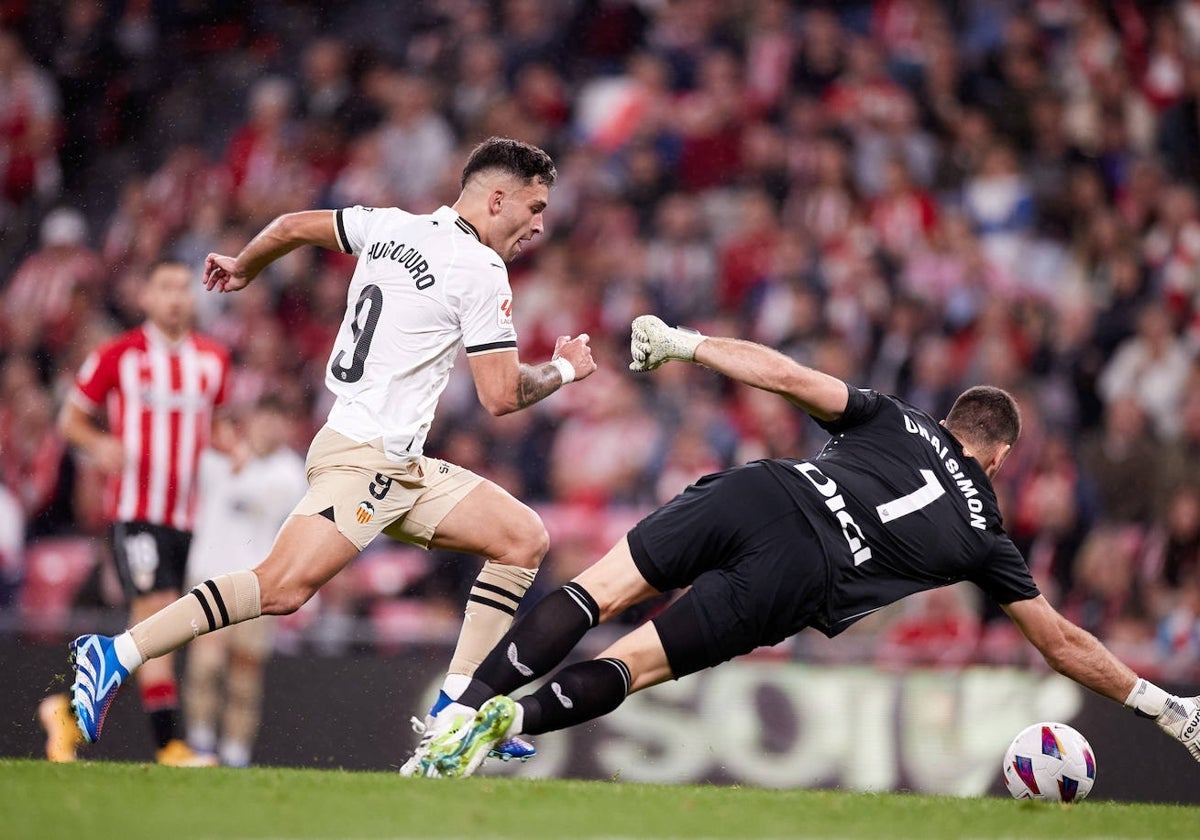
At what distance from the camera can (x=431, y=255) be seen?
570 centimetres

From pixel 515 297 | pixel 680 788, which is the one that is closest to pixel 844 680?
pixel 680 788

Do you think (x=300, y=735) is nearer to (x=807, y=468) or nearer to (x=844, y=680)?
(x=844, y=680)

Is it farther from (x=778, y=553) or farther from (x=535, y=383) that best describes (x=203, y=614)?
(x=778, y=553)

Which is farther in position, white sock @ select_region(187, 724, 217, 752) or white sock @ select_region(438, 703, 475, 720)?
white sock @ select_region(187, 724, 217, 752)

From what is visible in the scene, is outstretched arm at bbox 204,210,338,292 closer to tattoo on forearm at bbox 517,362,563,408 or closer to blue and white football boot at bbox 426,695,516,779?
tattoo on forearm at bbox 517,362,563,408

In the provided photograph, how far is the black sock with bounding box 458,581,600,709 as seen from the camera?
5.32 m

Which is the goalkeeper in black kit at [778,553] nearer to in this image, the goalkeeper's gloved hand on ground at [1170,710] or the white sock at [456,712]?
the white sock at [456,712]

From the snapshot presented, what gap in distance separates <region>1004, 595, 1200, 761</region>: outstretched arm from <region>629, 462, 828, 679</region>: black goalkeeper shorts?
2.91ft

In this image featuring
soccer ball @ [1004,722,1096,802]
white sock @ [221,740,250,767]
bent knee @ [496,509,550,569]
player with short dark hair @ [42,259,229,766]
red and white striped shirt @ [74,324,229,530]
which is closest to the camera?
bent knee @ [496,509,550,569]

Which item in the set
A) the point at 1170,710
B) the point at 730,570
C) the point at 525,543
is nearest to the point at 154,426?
the point at 525,543

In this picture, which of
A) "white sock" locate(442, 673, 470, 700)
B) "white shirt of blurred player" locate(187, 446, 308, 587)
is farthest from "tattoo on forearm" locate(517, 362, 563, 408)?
"white shirt of blurred player" locate(187, 446, 308, 587)

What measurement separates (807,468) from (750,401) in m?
5.20

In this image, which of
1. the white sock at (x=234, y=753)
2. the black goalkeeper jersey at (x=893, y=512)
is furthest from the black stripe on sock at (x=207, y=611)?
the white sock at (x=234, y=753)

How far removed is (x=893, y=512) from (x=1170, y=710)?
147 centimetres
